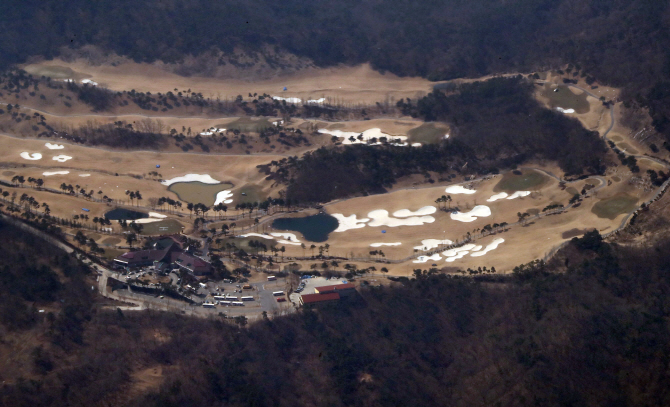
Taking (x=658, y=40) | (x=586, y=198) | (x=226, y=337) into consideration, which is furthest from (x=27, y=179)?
(x=658, y=40)

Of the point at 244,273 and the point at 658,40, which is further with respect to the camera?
the point at 658,40

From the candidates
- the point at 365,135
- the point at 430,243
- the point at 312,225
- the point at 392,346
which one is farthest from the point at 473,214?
the point at 392,346

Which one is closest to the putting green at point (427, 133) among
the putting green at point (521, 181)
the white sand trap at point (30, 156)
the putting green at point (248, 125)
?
the putting green at point (521, 181)

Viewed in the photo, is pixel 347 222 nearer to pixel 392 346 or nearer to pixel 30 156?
pixel 392 346

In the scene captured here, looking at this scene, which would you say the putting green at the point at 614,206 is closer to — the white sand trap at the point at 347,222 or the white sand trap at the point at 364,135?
the white sand trap at the point at 347,222

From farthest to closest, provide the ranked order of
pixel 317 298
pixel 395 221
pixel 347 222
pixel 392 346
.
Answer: pixel 347 222 → pixel 395 221 → pixel 317 298 → pixel 392 346

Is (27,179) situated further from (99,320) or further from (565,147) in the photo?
(565,147)
